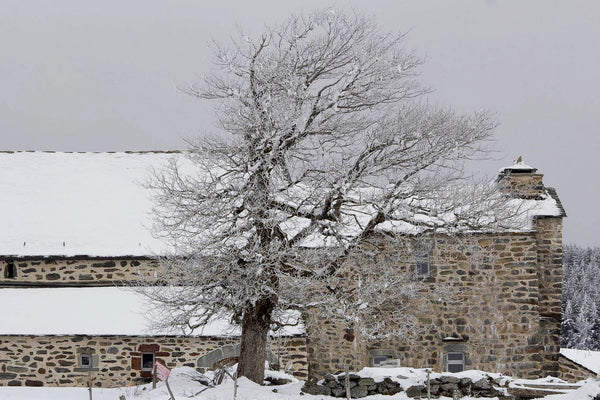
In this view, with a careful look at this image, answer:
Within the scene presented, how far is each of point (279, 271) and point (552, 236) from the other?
968 centimetres

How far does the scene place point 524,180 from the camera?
68.4 ft

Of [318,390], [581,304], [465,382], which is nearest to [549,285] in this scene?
[465,382]

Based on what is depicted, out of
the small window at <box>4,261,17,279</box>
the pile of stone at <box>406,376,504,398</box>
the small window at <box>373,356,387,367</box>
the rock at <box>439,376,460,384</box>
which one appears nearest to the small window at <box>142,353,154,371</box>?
the small window at <box>4,261,17,279</box>

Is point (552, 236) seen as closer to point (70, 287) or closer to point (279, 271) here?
point (279, 271)

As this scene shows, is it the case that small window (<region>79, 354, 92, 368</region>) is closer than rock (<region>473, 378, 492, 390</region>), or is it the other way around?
rock (<region>473, 378, 492, 390</region>)

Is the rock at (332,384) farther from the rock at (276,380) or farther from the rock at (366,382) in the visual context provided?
the rock at (276,380)

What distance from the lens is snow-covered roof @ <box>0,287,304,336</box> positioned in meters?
19.5

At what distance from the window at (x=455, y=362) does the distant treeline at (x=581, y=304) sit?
146 feet

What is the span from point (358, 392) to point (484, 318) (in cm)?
683

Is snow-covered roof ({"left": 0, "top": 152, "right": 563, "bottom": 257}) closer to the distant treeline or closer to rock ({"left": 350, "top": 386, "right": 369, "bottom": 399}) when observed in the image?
rock ({"left": 350, "top": 386, "right": 369, "bottom": 399})

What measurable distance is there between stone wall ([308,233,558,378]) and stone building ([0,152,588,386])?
27mm

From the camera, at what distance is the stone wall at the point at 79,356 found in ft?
64.0

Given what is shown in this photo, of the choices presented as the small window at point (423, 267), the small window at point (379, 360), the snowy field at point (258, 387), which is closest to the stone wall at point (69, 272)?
the snowy field at point (258, 387)

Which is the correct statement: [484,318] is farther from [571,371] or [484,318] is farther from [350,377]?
[350,377]
